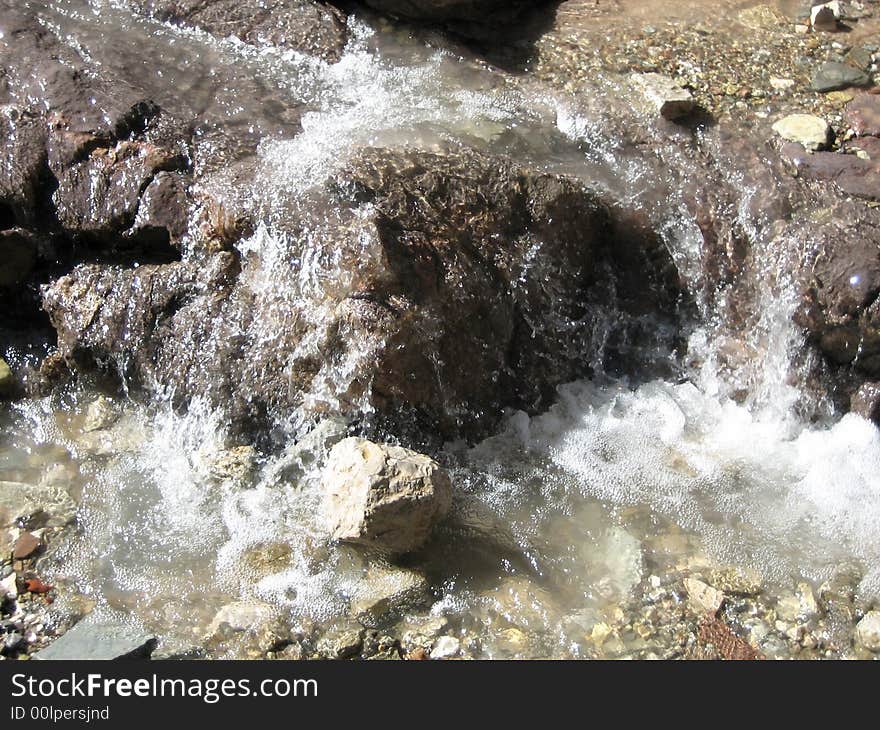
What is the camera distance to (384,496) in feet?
11.2

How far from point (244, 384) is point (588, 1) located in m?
3.98

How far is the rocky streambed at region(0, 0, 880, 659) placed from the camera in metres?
3.46

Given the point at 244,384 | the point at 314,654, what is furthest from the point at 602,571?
the point at 244,384

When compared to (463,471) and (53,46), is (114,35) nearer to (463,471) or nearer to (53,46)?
(53,46)

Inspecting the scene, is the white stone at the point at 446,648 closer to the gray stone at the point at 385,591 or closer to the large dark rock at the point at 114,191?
the gray stone at the point at 385,591

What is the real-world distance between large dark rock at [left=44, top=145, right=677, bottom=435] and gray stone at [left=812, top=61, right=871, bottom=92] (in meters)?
2.14

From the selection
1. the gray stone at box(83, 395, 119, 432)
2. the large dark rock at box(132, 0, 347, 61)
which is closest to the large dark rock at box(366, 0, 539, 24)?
the large dark rock at box(132, 0, 347, 61)

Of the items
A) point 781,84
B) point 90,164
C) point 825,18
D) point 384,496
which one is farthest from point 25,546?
point 825,18

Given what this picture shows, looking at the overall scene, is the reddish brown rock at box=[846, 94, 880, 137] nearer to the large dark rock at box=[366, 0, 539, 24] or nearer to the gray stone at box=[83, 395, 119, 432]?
the large dark rock at box=[366, 0, 539, 24]

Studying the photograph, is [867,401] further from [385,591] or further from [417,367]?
[385,591]

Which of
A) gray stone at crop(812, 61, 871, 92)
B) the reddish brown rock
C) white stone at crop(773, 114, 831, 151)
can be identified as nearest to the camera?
white stone at crop(773, 114, 831, 151)

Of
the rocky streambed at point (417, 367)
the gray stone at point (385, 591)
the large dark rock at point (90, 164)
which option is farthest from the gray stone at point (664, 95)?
the gray stone at point (385, 591)

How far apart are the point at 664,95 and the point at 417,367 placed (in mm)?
2527

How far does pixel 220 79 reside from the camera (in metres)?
4.99
